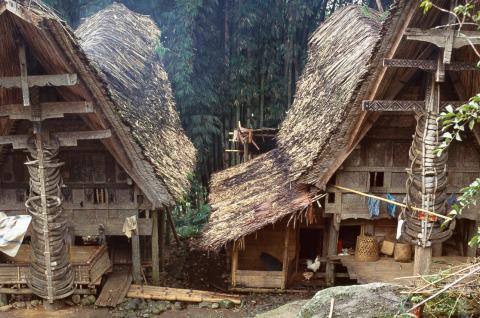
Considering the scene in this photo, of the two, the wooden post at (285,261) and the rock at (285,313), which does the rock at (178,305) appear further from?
the rock at (285,313)

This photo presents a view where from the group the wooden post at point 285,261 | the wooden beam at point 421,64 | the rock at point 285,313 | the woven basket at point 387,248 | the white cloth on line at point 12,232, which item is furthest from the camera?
the wooden post at point 285,261

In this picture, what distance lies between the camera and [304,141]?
10.4 m

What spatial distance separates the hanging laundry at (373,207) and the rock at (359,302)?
170 inches

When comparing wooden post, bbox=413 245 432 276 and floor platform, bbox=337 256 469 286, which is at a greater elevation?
wooden post, bbox=413 245 432 276

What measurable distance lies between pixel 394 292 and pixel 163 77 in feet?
43.0

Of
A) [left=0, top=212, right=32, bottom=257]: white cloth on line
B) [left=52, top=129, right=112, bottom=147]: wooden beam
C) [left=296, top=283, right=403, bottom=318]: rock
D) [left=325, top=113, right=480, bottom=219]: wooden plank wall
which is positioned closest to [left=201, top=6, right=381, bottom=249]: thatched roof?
[left=325, top=113, right=480, bottom=219]: wooden plank wall

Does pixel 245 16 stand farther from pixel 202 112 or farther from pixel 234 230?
pixel 234 230

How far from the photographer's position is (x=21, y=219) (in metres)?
8.43

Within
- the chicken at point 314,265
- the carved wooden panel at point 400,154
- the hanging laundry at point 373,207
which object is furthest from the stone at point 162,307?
the carved wooden panel at point 400,154

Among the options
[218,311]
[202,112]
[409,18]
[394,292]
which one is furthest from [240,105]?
[394,292]

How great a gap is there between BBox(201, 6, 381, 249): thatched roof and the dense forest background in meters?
3.95

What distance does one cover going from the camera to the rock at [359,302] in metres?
4.59

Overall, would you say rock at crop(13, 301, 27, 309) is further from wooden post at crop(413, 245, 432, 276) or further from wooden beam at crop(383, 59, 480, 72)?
wooden beam at crop(383, 59, 480, 72)

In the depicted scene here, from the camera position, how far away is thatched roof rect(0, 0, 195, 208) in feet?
22.8
